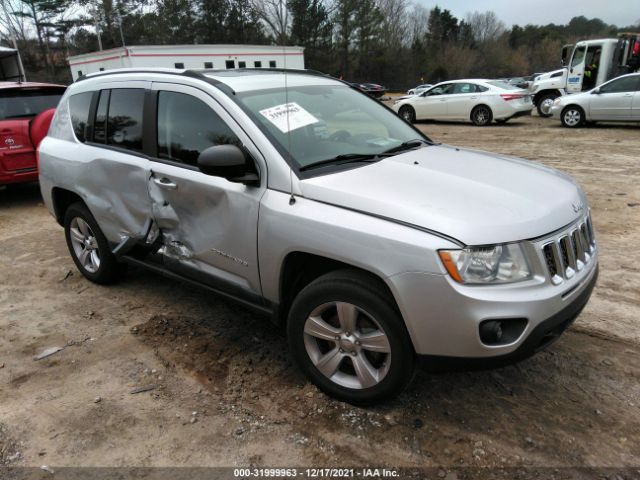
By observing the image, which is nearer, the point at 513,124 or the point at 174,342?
the point at 174,342

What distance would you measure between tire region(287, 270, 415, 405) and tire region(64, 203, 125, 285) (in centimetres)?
228

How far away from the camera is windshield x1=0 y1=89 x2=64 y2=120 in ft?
23.1

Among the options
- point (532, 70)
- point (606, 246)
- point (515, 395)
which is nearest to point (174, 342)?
point (515, 395)

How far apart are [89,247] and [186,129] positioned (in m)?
1.88

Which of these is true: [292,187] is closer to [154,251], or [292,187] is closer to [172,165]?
Result: [172,165]

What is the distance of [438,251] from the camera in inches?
85.7

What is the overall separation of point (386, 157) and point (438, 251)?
109 cm

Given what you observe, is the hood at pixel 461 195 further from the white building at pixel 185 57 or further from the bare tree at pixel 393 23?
the bare tree at pixel 393 23

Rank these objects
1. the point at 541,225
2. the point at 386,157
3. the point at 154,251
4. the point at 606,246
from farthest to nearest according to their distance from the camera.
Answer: the point at 606,246
the point at 154,251
the point at 386,157
the point at 541,225

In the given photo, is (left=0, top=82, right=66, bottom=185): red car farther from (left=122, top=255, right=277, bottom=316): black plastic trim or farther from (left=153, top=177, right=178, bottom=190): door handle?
(left=153, top=177, right=178, bottom=190): door handle

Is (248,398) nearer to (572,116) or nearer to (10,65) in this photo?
(572,116)

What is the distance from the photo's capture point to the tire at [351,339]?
7.86 ft

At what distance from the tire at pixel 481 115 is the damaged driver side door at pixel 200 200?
1441cm

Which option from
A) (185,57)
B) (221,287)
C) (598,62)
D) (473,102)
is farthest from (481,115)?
(185,57)
